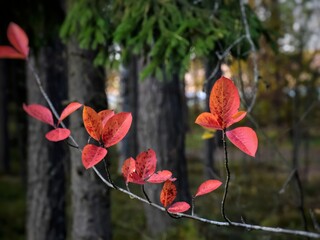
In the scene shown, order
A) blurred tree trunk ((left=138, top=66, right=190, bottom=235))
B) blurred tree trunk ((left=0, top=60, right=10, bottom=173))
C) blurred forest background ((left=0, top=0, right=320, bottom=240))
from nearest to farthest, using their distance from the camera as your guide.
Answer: blurred forest background ((left=0, top=0, right=320, bottom=240)) < blurred tree trunk ((left=138, top=66, right=190, bottom=235)) < blurred tree trunk ((left=0, top=60, right=10, bottom=173))

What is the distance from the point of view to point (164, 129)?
5.61 metres

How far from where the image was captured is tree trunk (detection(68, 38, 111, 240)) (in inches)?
144

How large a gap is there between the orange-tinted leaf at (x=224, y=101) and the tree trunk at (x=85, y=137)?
262cm

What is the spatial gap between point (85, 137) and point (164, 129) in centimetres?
210

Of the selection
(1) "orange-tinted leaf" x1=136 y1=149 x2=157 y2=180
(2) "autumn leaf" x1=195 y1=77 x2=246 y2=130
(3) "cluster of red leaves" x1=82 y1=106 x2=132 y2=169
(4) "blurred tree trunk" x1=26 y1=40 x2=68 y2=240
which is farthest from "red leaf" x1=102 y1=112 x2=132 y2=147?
(4) "blurred tree trunk" x1=26 y1=40 x2=68 y2=240

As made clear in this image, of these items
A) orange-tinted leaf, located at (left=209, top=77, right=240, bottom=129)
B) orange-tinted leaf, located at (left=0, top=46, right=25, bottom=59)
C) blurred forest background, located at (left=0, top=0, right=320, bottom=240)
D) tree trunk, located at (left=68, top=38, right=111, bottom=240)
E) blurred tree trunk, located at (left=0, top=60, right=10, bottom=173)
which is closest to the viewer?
orange-tinted leaf, located at (left=209, top=77, right=240, bottom=129)

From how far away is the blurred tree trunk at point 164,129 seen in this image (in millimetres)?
5516

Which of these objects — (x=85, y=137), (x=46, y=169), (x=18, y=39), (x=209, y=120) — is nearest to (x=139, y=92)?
(x=46, y=169)

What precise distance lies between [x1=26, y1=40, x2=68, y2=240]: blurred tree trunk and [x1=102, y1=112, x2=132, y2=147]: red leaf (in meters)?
4.06

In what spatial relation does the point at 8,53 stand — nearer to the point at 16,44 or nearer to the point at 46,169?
the point at 16,44

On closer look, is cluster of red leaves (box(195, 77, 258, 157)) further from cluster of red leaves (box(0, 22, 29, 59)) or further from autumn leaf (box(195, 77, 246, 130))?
cluster of red leaves (box(0, 22, 29, 59))

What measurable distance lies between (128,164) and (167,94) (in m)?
4.33

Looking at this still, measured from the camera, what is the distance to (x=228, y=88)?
3.55 feet

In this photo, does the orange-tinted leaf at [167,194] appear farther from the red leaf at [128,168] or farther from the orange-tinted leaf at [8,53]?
the orange-tinted leaf at [8,53]
